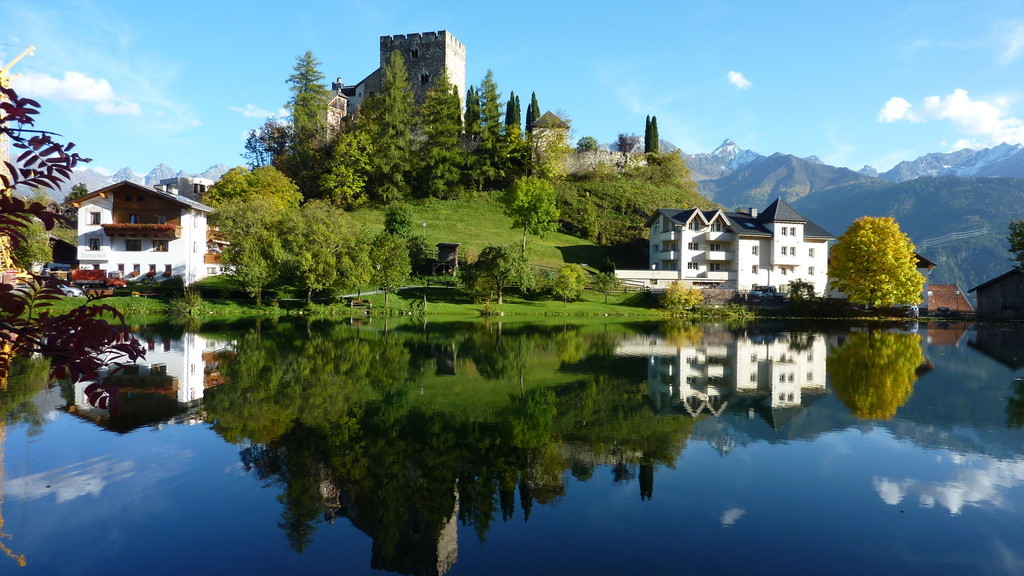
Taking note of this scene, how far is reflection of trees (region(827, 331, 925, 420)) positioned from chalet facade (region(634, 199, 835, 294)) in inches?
1248

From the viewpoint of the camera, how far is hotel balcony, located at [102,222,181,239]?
52.8 metres

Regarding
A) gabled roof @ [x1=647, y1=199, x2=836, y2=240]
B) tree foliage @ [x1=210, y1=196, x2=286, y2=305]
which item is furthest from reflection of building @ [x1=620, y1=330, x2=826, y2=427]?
gabled roof @ [x1=647, y1=199, x2=836, y2=240]

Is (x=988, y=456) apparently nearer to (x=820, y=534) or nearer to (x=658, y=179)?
(x=820, y=534)

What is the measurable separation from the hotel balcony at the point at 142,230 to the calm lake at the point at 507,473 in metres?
36.0

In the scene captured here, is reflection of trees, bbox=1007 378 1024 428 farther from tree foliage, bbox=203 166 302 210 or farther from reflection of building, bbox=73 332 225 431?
tree foliage, bbox=203 166 302 210

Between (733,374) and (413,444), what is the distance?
555 inches

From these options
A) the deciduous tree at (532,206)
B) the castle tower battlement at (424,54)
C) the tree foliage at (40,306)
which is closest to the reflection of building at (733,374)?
the tree foliage at (40,306)

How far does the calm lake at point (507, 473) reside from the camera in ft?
24.0

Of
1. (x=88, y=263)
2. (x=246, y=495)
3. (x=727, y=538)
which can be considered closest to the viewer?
(x=727, y=538)

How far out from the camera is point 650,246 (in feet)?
242

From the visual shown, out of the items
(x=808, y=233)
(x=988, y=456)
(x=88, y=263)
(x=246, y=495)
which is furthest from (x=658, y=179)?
(x=246, y=495)

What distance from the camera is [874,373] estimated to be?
21.9 m

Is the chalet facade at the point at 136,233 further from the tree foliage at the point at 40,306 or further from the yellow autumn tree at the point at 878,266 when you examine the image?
the yellow autumn tree at the point at 878,266

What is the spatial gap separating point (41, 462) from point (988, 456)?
17642 millimetres
